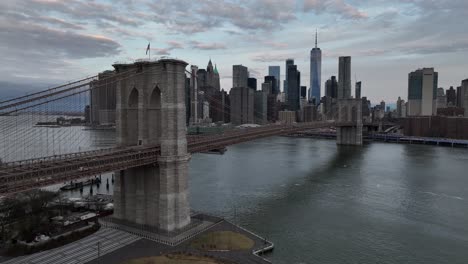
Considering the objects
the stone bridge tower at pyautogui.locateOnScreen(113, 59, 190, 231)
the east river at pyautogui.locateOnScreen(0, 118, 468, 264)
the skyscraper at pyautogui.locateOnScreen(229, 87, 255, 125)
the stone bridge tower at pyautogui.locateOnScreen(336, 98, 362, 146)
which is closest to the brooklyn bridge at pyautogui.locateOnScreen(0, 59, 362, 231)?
Answer: the stone bridge tower at pyautogui.locateOnScreen(113, 59, 190, 231)

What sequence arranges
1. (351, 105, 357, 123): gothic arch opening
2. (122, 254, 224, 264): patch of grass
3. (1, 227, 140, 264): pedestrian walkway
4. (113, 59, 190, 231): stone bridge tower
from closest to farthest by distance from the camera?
(122, 254, 224, 264): patch of grass → (1, 227, 140, 264): pedestrian walkway → (113, 59, 190, 231): stone bridge tower → (351, 105, 357, 123): gothic arch opening

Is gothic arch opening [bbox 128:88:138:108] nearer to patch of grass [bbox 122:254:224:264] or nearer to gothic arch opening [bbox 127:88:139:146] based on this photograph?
gothic arch opening [bbox 127:88:139:146]

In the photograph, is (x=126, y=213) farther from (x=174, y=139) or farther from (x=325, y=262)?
(x=325, y=262)

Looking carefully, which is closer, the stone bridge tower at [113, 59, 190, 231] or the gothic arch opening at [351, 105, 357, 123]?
the stone bridge tower at [113, 59, 190, 231]

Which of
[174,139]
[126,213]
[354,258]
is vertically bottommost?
[354,258]

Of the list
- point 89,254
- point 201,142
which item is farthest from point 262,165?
point 89,254

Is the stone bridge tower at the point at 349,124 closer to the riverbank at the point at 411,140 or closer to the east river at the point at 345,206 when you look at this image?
the riverbank at the point at 411,140

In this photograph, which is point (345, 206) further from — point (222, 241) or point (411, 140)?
point (411, 140)
